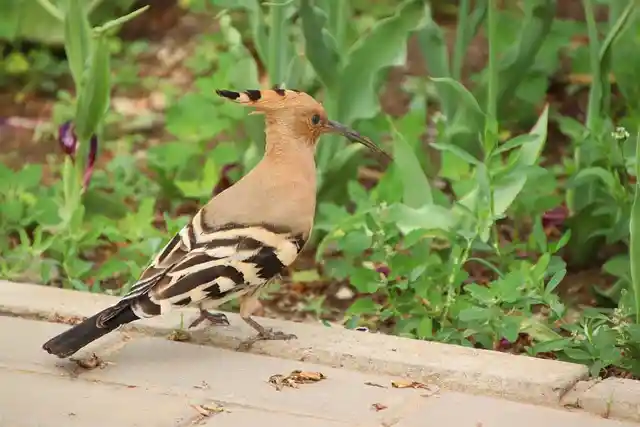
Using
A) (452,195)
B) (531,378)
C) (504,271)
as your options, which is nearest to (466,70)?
(452,195)

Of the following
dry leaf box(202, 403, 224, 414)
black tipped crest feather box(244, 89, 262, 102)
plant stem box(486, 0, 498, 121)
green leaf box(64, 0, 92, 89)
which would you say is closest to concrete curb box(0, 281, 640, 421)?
dry leaf box(202, 403, 224, 414)

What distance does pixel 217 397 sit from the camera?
3.13 metres

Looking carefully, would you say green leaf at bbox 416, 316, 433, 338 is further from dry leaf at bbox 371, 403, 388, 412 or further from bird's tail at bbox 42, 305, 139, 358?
bird's tail at bbox 42, 305, 139, 358

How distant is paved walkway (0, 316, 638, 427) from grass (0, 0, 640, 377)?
41cm

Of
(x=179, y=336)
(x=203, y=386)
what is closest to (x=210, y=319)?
(x=179, y=336)

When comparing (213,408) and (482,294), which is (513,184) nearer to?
(482,294)

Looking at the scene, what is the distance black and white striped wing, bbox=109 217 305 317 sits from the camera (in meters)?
3.32

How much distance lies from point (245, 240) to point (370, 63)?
4.28 feet

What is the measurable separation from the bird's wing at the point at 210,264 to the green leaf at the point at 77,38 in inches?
43.7

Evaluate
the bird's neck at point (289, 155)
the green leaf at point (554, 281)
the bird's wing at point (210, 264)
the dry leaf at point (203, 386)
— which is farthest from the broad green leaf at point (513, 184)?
the dry leaf at point (203, 386)

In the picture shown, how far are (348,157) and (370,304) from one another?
798mm

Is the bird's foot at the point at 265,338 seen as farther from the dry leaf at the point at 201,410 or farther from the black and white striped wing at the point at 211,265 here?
the dry leaf at the point at 201,410

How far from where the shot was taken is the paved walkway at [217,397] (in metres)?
3.00

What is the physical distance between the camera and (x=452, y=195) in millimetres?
4844
